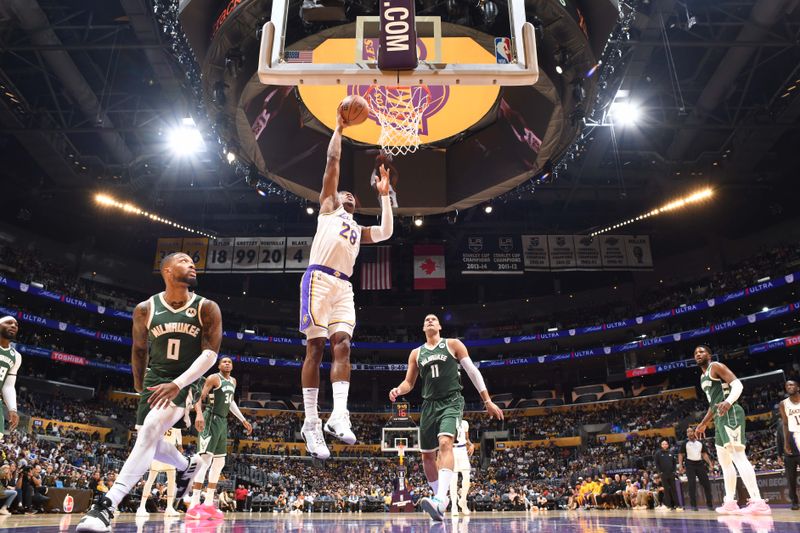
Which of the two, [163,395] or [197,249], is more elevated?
[197,249]

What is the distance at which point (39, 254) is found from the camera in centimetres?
3250

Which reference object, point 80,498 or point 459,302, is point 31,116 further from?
point 459,302

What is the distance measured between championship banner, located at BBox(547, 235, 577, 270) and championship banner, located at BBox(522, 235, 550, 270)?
0.82 feet

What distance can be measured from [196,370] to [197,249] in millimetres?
25647

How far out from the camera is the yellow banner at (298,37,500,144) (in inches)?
390

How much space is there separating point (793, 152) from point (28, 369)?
128ft

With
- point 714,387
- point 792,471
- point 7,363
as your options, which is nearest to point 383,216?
point 714,387

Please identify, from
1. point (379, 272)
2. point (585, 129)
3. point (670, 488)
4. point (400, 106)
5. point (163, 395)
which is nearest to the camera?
point (163, 395)

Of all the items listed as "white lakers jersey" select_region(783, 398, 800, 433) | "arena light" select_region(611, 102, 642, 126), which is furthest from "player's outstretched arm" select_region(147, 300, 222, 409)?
"arena light" select_region(611, 102, 642, 126)

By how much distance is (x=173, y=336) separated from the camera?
178 inches

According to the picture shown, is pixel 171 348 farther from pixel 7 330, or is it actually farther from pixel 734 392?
pixel 734 392

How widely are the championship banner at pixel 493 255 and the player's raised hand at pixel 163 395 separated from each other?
2291 centimetres

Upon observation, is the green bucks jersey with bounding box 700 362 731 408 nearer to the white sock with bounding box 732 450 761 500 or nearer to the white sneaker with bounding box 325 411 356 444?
the white sock with bounding box 732 450 761 500

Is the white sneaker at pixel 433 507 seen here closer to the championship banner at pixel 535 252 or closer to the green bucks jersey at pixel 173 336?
the green bucks jersey at pixel 173 336
